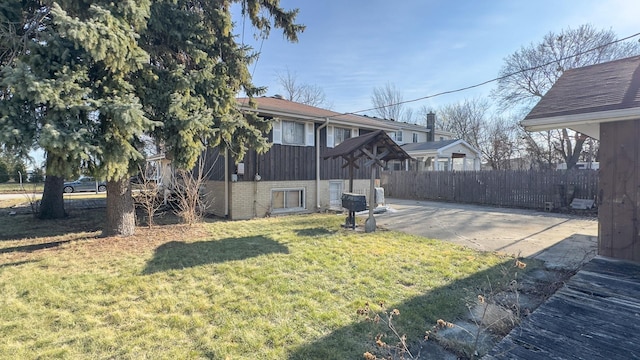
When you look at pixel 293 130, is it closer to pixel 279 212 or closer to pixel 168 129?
pixel 279 212

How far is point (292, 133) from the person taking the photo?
Result: 12008mm

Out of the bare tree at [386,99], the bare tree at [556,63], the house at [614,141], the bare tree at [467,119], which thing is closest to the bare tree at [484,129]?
the bare tree at [467,119]

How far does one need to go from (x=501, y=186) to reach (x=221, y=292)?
14819 mm

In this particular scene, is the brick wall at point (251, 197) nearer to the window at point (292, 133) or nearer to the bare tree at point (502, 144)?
the window at point (292, 133)

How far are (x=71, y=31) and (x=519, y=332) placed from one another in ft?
22.5

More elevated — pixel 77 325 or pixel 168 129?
pixel 168 129

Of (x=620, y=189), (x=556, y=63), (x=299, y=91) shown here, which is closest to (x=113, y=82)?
(x=620, y=189)

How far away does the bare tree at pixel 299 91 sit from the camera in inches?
1201

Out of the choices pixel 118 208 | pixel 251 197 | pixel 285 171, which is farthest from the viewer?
pixel 285 171

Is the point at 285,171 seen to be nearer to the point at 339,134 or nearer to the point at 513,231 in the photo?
the point at 339,134

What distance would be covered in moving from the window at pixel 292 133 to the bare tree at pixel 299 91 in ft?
62.0

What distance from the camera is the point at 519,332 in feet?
9.09

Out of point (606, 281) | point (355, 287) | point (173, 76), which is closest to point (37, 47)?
point (173, 76)

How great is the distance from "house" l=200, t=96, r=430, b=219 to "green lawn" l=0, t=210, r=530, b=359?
374cm
